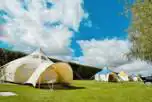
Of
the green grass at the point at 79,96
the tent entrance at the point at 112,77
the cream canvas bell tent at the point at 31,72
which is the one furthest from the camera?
the tent entrance at the point at 112,77

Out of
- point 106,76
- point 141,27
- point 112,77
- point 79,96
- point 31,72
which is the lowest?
point 79,96

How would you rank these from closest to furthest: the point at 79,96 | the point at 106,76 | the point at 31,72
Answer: the point at 79,96
the point at 31,72
the point at 106,76

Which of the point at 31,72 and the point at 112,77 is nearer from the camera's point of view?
the point at 31,72

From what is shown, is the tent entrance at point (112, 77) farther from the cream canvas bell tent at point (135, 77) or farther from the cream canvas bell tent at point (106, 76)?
the cream canvas bell tent at point (135, 77)

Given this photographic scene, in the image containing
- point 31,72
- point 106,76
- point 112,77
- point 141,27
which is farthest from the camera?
point 112,77

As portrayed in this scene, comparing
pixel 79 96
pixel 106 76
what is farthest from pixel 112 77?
pixel 79 96

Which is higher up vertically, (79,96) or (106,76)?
→ (106,76)

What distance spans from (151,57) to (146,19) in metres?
10.7

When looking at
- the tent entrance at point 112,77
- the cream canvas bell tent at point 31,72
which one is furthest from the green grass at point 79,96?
the tent entrance at point 112,77

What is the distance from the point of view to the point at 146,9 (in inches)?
752

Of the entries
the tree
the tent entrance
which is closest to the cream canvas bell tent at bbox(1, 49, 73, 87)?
the tree

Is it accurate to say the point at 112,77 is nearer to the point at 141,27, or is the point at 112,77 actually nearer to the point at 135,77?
the point at 135,77

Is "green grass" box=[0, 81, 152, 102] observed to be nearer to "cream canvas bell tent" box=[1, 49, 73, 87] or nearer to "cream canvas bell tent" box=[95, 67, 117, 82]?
"cream canvas bell tent" box=[1, 49, 73, 87]

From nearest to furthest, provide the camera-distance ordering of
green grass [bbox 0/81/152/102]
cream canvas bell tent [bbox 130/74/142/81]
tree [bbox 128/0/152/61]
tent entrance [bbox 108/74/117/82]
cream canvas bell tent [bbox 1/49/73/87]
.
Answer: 1. green grass [bbox 0/81/152/102]
2. tree [bbox 128/0/152/61]
3. cream canvas bell tent [bbox 1/49/73/87]
4. tent entrance [bbox 108/74/117/82]
5. cream canvas bell tent [bbox 130/74/142/81]
